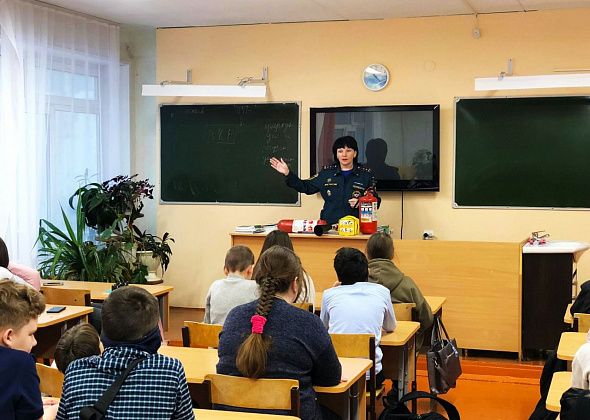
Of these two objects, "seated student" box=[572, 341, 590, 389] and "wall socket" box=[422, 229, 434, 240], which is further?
"wall socket" box=[422, 229, 434, 240]

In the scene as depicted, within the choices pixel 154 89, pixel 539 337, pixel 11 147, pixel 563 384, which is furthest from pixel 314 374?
pixel 154 89

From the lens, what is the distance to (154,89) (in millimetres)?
8430

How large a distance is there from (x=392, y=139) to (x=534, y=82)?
1.60 m

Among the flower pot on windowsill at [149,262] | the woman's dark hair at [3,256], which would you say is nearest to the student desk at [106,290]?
the woman's dark hair at [3,256]

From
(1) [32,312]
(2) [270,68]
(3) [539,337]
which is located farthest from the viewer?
(2) [270,68]

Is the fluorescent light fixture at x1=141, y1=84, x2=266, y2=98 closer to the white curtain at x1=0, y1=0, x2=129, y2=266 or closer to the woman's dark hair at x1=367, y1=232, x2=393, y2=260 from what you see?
the white curtain at x1=0, y1=0, x2=129, y2=266

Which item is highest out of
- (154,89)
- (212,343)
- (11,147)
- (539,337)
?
(154,89)

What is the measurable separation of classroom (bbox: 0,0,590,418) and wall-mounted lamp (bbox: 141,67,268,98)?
0.28ft

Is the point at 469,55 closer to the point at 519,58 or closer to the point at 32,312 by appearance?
the point at 519,58

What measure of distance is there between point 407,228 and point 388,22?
2.01 meters

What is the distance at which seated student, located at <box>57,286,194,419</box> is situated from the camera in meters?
2.52

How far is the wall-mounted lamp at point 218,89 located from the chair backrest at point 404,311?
3.36 meters

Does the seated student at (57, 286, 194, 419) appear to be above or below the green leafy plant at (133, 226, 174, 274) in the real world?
above

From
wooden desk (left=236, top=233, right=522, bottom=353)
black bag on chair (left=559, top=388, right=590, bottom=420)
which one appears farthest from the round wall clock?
black bag on chair (left=559, top=388, right=590, bottom=420)
